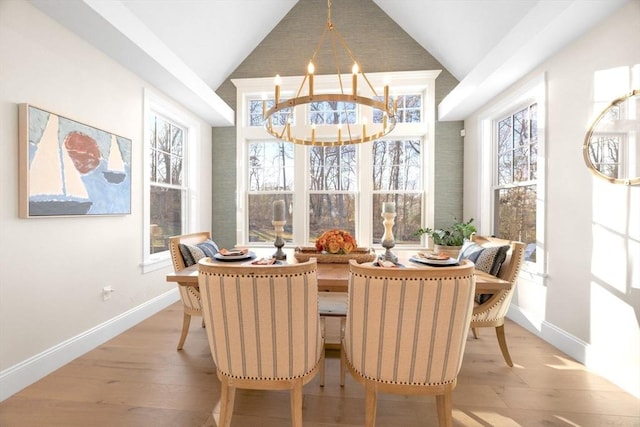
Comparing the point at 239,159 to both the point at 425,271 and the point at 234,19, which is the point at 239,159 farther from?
the point at 425,271

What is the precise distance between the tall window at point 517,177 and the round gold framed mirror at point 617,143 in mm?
808

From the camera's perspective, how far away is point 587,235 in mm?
2262

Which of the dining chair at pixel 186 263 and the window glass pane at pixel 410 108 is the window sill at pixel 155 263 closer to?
the dining chair at pixel 186 263

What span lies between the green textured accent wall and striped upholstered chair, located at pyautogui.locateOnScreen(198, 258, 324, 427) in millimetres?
3499

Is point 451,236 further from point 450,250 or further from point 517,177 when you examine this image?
point 517,177

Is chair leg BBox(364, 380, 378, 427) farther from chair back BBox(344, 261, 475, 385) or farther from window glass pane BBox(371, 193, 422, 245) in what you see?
window glass pane BBox(371, 193, 422, 245)

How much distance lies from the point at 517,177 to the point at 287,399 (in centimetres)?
324

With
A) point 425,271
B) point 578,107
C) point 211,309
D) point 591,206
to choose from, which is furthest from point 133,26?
point 591,206

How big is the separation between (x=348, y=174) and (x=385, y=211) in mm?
2549

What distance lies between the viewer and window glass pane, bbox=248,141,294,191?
457cm

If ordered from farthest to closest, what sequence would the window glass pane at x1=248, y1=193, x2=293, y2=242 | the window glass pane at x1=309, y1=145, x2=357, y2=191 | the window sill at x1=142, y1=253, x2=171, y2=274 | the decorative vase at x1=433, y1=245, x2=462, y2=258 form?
the window glass pane at x1=248, y1=193, x2=293, y2=242
the window glass pane at x1=309, y1=145, x2=357, y2=191
the decorative vase at x1=433, y1=245, x2=462, y2=258
the window sill at x1=142, y1=253, x2=171, y2=274

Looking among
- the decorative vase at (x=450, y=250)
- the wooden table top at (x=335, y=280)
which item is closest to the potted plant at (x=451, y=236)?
the decorative vase at (x=450, y=250)

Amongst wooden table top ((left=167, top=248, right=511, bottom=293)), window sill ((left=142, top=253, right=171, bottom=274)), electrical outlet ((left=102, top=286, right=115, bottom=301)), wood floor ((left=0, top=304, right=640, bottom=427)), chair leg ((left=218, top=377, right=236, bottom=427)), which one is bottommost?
wood floor ((left=0, top=304, right=640, bottom=427))

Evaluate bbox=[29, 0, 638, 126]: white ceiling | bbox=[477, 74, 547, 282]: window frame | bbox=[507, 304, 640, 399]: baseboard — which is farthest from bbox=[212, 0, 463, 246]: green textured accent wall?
bbox=[507, 304, 640, 399]: baseboard
